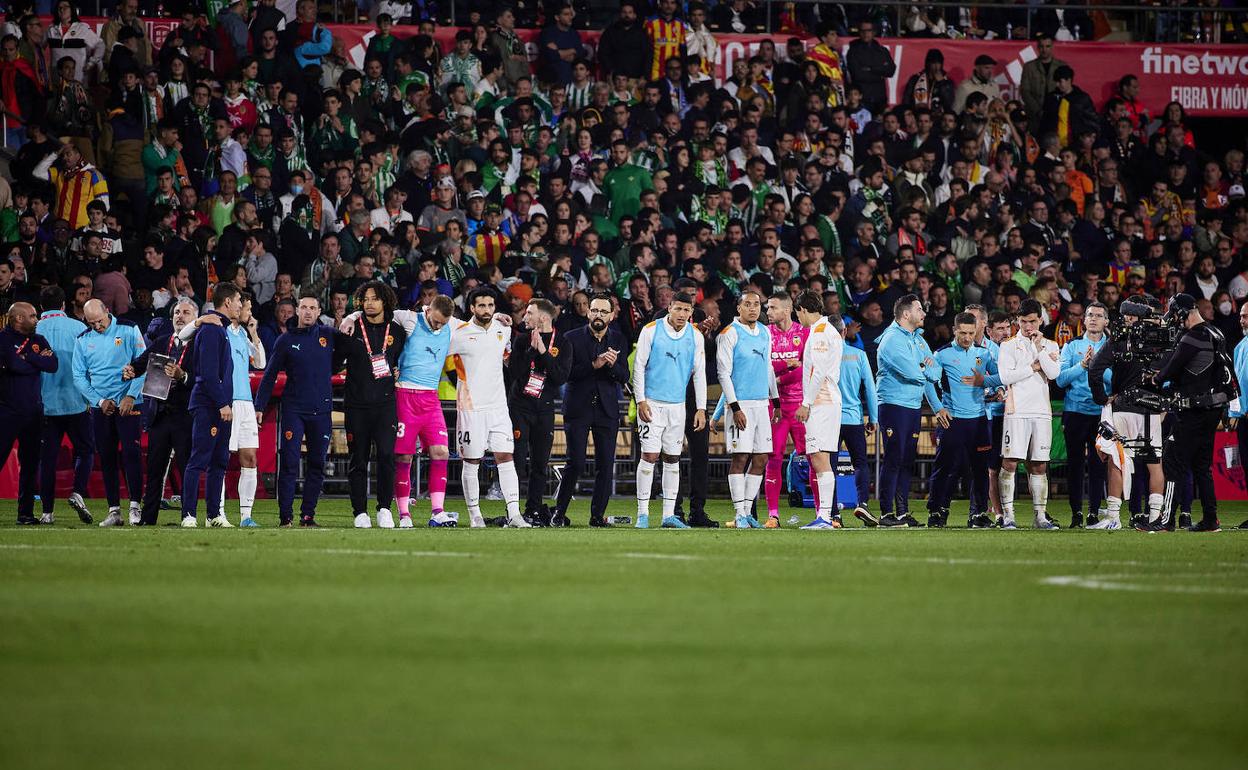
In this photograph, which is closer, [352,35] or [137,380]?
[137,380]

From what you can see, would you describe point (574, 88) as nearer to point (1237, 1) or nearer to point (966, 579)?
point (1237, 1)

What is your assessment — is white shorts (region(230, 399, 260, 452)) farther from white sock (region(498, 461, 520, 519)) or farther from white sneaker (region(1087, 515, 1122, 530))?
white sneaker (region(1087, 515, 1122, 530))

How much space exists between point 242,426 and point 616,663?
10697 mm

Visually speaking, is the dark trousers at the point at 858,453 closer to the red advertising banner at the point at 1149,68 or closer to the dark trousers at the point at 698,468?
the dark trousers at the point at 698,468

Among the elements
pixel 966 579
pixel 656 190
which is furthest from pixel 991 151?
pixel 966 579

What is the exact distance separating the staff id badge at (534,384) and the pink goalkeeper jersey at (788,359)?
2448mm

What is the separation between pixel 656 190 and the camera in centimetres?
2458

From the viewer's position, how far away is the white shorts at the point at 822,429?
1664 centimetres

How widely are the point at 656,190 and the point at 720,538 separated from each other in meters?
11.8

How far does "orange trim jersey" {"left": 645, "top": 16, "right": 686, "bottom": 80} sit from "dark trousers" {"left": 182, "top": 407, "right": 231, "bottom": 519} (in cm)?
1211

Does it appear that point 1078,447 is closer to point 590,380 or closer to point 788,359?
point 788,359

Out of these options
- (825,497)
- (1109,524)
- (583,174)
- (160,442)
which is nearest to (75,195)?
(583,174)

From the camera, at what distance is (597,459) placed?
55.9ft

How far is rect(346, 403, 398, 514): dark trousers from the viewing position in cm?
1580
